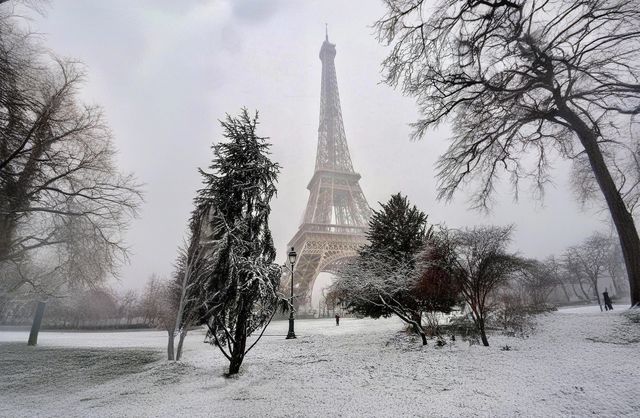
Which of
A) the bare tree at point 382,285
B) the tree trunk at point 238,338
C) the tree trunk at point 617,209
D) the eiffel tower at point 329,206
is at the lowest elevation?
the tree trunk at point 238,338

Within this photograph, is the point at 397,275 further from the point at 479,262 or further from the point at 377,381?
the point at 377,381

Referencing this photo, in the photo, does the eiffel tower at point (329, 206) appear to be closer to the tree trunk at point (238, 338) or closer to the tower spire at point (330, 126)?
the tower spire at point (330, 126)

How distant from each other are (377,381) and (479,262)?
5.96m

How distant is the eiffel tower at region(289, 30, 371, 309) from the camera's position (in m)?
35.3

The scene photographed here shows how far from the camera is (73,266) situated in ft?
29.0

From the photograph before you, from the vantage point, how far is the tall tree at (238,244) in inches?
289

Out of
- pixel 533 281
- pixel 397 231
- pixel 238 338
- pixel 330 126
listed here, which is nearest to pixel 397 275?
pixel 397 231

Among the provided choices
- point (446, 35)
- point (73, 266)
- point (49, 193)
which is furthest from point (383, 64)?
point (73, 266)

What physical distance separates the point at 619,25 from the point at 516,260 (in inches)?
286

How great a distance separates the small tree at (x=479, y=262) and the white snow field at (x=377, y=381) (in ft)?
5.37

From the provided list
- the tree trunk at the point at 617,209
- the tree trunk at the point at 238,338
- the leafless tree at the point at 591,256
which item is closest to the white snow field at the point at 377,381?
the tree trunk at the point at 238,338

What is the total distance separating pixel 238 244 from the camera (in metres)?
7.59

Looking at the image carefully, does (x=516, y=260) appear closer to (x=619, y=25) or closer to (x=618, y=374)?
(x=618, y=374)

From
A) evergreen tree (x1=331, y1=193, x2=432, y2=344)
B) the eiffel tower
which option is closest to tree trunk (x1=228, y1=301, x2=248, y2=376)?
evergreen tree (x1=331, y1=193, x2=432, y2=344)
